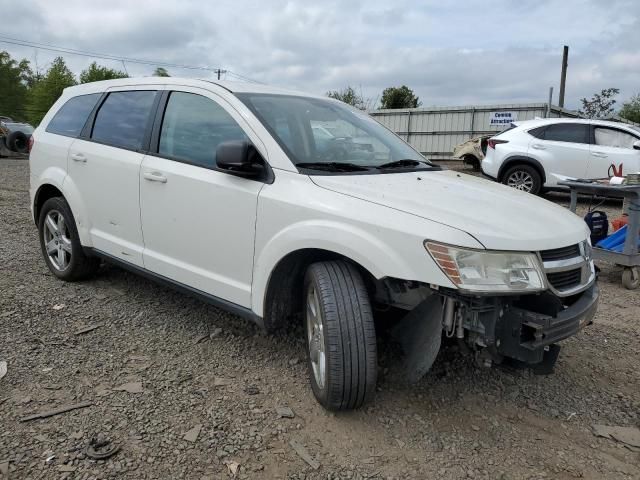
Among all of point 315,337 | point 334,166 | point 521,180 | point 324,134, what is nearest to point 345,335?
point 315,337

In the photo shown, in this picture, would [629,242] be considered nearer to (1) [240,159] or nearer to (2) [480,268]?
(2) [480,268]

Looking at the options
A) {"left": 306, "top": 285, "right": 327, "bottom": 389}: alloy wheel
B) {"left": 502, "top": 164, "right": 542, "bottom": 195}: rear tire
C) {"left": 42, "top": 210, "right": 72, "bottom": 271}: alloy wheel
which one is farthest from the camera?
{"left": 502, "top": 164, "right": 542, "bottom": 195}: rear tire

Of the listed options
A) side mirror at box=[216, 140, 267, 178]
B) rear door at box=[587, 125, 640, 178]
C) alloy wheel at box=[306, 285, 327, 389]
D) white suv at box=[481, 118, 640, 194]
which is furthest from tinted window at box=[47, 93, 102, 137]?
rear door at box=[587, 125, 640, 178]

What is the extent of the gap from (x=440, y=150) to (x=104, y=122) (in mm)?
16559

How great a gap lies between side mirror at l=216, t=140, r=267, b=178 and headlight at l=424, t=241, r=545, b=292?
43.7 inches

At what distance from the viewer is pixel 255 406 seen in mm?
2824

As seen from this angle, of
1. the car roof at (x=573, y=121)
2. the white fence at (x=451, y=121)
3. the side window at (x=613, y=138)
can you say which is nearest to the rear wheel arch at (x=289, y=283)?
the side window at (x=613, y=138)

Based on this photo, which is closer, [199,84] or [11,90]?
[199,84]

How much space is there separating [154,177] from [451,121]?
16.9 metres

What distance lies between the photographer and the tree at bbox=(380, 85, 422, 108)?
3794cm

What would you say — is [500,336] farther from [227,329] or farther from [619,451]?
[227,329]

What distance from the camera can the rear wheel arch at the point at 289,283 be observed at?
2816 mm

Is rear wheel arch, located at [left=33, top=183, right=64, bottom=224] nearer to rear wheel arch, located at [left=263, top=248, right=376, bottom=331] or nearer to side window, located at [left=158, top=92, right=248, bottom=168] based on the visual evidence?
side window, located at [left=158, top=92, right=248, bottom=168]

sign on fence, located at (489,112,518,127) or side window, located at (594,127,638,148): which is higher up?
sign on fence, located at (489,112,518,127)
